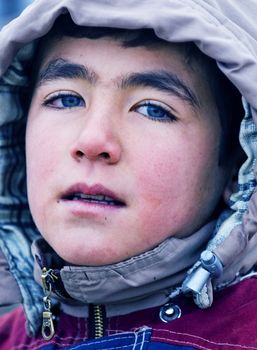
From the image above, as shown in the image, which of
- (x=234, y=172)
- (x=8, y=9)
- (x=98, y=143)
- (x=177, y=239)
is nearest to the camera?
(x=98, y=143)

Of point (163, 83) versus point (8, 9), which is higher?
point (163, 83)

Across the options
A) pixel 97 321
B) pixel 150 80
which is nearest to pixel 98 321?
pixel 97 321

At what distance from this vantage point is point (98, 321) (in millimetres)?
1725

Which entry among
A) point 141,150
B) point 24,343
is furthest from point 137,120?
point 24,343

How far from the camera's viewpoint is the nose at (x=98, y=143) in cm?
157

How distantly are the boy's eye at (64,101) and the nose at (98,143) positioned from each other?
108mm

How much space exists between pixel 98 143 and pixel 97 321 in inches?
15.8

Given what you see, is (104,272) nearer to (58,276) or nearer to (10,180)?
(58,276)

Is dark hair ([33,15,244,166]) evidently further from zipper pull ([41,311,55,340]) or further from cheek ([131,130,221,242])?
zipper pull ([41,311,55,340])

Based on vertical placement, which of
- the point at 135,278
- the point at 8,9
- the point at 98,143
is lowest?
the point at 8,9

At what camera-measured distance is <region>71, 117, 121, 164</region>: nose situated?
1566 millimetres

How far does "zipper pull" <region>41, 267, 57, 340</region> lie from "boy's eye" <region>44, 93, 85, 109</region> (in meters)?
0.35

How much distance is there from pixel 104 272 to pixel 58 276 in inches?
5.7

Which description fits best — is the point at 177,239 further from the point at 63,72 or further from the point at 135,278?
the point at 63,72
